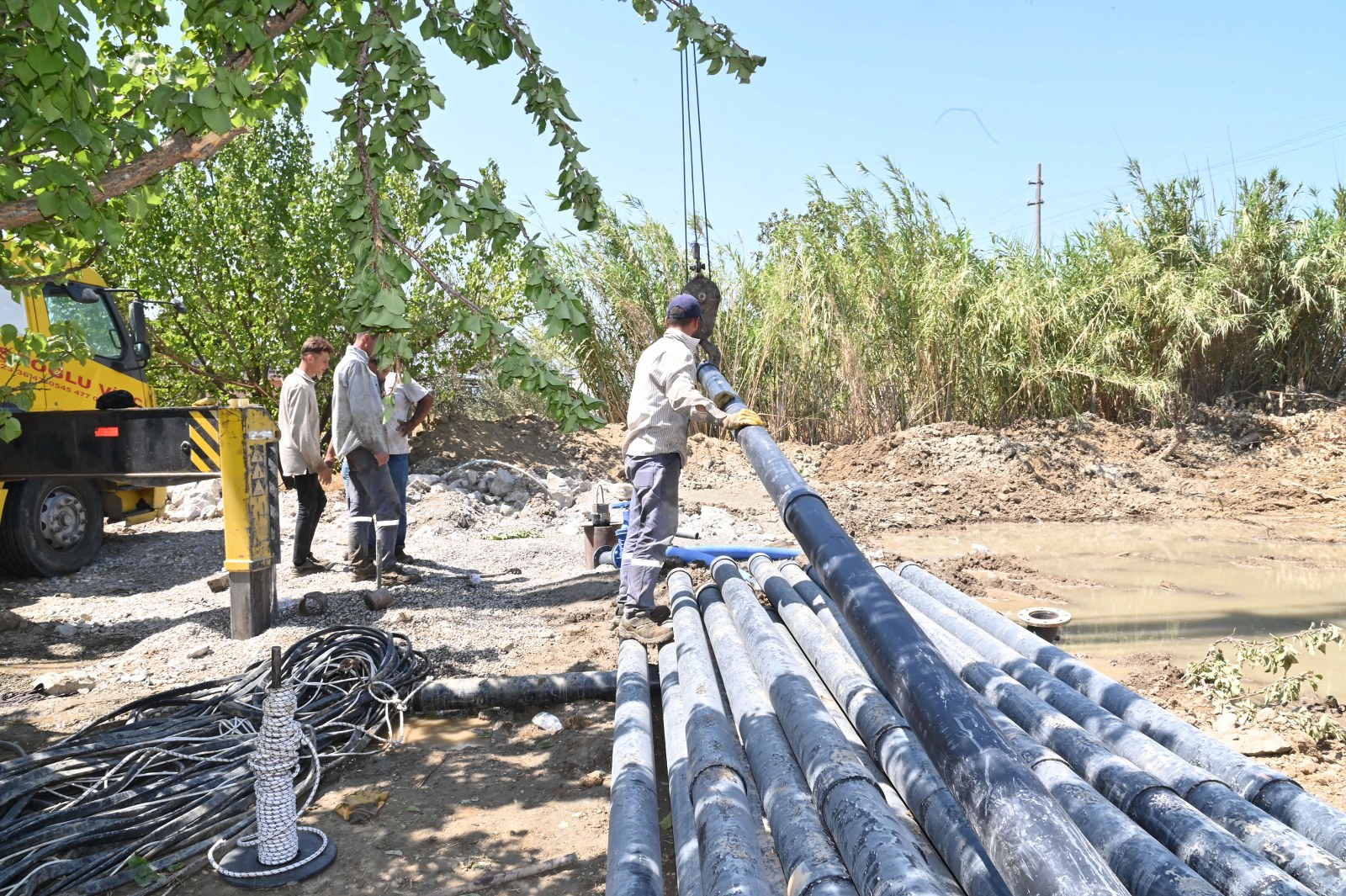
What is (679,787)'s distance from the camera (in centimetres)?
292

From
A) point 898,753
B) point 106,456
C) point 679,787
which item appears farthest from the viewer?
point 106,456

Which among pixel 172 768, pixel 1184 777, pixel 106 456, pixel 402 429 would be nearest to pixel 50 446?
pixel 106 456

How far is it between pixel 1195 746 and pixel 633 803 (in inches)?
77.7

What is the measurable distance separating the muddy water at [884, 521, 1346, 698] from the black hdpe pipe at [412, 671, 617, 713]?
324cm

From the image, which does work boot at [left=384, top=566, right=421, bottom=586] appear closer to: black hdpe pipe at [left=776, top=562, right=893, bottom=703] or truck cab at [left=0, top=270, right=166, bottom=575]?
truck cab at [left=0, top=270, right=166, bottom=575]

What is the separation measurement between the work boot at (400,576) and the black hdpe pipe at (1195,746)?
13.9ft

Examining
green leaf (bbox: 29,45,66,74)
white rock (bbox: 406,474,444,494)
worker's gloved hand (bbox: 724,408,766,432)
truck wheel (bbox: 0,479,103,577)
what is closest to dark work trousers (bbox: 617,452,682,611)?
worker's gloved hand (bbox: 724,408,766,432)

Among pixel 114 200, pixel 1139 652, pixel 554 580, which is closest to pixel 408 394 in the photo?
pixel 554 580

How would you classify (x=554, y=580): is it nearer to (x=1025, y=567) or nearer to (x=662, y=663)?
(x=662, y=663)

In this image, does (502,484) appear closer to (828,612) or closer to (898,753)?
(828,612)

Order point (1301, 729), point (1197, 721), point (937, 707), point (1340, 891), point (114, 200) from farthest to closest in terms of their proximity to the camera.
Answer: point (1197, 721), point (1301, 729), point (114, 200), point (1340, 891), point (937, 707)

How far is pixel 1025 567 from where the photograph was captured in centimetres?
827

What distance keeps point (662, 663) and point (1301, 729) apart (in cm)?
291

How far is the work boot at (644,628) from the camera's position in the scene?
193 inches
